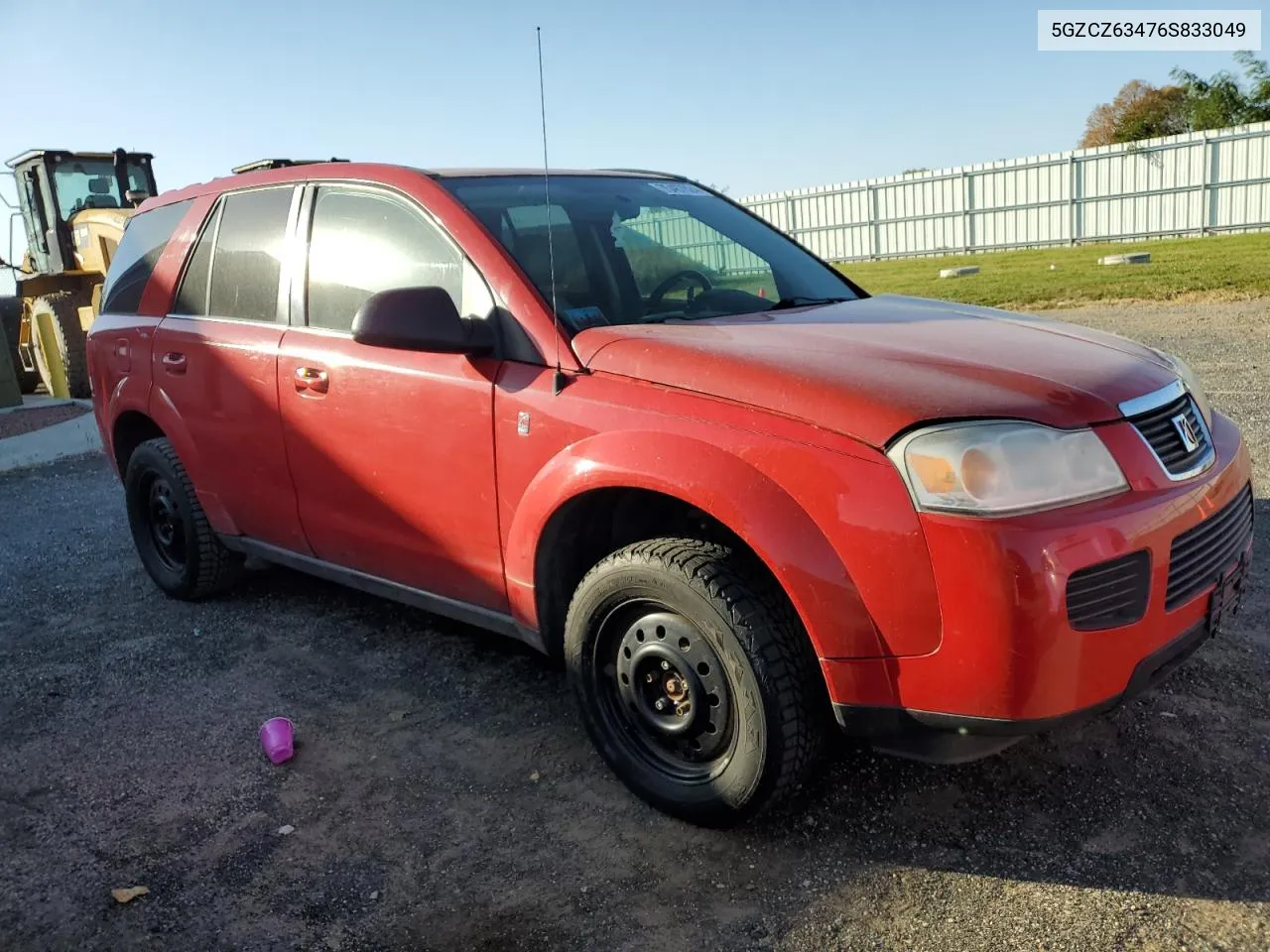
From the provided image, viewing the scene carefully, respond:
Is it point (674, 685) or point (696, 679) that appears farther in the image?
point (674, 685)

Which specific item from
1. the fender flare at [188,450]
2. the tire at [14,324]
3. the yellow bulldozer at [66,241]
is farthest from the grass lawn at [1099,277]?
the tire at [14,324]

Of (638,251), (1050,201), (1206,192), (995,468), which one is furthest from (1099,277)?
(995,468)

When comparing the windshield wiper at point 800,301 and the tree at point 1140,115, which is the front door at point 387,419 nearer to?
the windshield wiper at point 800,301

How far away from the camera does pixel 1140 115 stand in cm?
4009

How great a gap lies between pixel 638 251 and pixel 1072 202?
2466 centimetres

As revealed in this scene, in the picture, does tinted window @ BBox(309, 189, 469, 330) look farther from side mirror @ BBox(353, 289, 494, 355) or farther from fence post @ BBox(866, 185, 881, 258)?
fence post @ BBox(866, 185, 881, 258)

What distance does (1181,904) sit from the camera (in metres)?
2.36

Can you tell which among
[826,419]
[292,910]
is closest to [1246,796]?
[826,419]

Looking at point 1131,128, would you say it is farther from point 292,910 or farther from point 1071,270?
point 292,910

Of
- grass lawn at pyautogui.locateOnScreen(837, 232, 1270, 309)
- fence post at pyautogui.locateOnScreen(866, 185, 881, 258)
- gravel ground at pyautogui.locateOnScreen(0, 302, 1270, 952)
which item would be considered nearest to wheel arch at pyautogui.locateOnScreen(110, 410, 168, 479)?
gravel ground at pyautogui.locateOnScreen(0, 302, 1270, 952)

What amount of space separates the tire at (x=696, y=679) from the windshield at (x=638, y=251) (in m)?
0.84

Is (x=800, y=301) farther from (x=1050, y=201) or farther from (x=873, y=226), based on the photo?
(x=873, y=226)

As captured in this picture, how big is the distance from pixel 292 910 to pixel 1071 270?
1686cm

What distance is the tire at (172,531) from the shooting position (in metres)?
4.58
